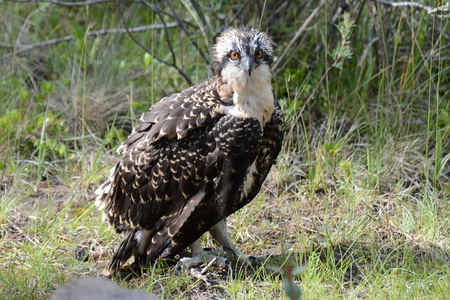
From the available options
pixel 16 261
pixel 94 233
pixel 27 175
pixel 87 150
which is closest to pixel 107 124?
pixel 87 150

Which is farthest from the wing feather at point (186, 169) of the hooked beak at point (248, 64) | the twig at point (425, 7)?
the twig at point (425, 7)

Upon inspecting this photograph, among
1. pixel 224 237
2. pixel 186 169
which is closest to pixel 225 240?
pixel 224 237

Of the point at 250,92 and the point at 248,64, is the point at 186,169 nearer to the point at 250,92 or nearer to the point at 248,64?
the point at 250,92

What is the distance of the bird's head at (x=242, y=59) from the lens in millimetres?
3830

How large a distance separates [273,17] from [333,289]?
309 centimetres

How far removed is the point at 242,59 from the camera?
3834 mm

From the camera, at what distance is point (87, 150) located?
537 centimetres

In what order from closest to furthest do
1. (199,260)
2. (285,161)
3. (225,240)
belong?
(199,260), (225,240), (285,161)

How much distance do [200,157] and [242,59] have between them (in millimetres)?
586

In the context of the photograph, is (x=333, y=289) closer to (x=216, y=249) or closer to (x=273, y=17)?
(x=216, y=249)

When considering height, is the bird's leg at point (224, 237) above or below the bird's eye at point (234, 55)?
below

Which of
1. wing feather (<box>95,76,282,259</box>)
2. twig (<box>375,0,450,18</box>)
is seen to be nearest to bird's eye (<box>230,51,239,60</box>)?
wing feather (<box>95,76,282,259</box>)

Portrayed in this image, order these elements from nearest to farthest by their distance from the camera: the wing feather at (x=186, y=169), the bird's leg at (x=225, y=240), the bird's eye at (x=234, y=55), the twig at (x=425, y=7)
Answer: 1. the wing feather at (x=186, y=169)
2. the bird's eye at (x=234, y=55)
3. the bird's leg at (x=225, y=240)
4. the twig at (x=425, y=7)

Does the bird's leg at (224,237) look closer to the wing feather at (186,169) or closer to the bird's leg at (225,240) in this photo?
the bird's leg at (225,240)
